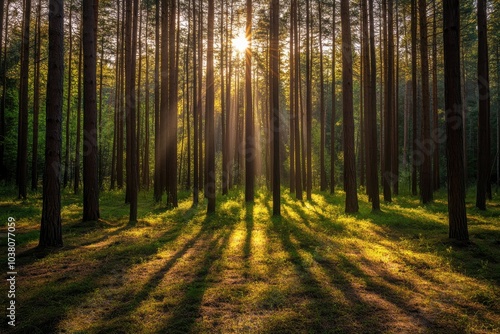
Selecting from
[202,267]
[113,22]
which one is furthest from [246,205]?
[113,22]

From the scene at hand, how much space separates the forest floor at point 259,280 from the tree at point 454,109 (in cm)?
92

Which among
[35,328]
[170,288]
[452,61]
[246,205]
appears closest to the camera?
[35,328]

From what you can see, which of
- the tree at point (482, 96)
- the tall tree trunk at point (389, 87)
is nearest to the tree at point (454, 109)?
the tree at point (482, 96)

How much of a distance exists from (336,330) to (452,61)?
741 centimetres

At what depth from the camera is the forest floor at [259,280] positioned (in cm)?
386

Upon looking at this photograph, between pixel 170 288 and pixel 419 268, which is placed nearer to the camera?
pixel 170 288

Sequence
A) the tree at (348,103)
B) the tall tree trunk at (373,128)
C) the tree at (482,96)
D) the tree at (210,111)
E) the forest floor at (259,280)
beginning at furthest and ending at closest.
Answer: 1. the tall tree trunk at (373,128)
2. the tree at (482,96)
3. the tree at (210,111)
4. the tree at (348,103)
5. the forest floor at (259,280)

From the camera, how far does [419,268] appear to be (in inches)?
240

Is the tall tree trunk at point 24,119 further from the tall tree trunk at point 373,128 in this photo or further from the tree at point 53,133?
the tall tree trunk at point 373,128

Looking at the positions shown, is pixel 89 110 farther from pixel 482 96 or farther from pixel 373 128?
pixel 482 96

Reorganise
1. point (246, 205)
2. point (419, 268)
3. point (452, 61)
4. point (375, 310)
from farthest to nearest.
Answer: point (246, 205) < point (452, 61) < point (419, 268) < point (375, 310)

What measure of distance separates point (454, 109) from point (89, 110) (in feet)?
38.2

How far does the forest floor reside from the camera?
3857 millimetres

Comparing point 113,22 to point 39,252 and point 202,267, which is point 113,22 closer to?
point 39,252
